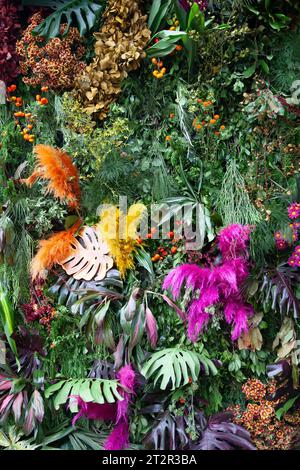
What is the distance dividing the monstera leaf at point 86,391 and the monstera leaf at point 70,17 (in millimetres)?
1892

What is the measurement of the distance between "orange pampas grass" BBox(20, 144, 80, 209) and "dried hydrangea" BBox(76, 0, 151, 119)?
34 centimetres

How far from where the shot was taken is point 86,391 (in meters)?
2.29

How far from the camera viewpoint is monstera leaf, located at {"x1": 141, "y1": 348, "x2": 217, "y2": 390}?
220cm

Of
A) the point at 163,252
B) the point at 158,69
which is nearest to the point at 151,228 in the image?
the point at 163,252

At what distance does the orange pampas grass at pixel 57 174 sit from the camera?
2.42m

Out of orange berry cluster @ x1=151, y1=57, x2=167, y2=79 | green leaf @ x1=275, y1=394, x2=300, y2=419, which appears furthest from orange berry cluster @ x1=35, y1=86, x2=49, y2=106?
green leaf @ x1=275, y1=394, x2=300, y2=419

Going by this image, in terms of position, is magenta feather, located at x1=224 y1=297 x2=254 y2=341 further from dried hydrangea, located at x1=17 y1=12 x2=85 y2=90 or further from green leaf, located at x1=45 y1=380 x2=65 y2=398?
dried hydrangea, located at x1=17 y1=12 x2=85 y2=90

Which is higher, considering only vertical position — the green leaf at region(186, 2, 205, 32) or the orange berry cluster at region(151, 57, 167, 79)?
the green leaf at region(186, 2, 205, 32)

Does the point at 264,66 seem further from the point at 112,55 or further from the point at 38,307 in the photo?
the point at 38,307

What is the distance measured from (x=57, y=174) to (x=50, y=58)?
0.70 meters

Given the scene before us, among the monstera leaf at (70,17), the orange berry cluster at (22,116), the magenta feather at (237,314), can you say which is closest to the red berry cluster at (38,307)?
the orange berry cluster at (22,116)

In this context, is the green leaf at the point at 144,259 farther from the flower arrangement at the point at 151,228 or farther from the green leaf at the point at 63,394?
the green leaf at the point at 63,394

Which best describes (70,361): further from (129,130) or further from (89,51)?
(89,51)

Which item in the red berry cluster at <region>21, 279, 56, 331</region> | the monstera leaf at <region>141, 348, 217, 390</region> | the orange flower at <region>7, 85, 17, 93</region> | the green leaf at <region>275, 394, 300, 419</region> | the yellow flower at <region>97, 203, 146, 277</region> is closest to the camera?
the monstera leaf at <region>141, 348, 217, 390</region>
